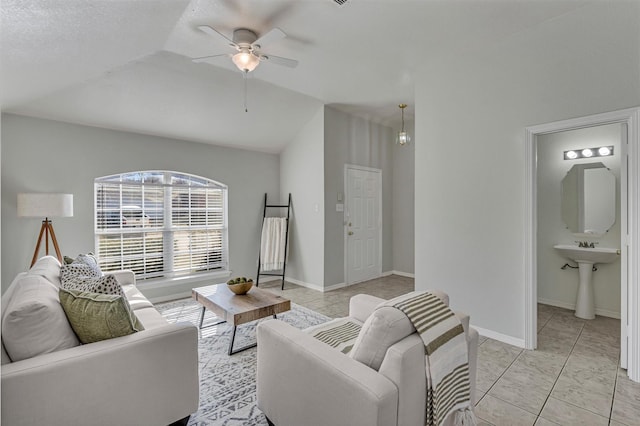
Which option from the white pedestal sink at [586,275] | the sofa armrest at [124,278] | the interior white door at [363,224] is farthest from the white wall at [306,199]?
the white pedestal sink at [586,275]

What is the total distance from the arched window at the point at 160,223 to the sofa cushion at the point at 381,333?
3.74 meters

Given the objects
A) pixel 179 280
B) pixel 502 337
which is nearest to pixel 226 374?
pixel 179 280

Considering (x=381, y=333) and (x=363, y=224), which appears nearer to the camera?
(x=381, y=333)

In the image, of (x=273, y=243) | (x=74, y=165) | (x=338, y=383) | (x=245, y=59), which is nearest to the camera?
(x=338, y=383)

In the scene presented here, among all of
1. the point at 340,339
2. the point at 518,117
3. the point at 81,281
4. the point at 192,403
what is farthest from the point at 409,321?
the point at 518,117

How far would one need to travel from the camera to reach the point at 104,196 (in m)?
3.74

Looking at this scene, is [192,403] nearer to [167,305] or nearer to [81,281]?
[81,281]

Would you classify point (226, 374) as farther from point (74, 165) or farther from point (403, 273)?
point (403, 273)

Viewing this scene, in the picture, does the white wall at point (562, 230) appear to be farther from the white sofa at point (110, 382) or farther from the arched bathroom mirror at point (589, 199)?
the white sofa at point (110, 382)

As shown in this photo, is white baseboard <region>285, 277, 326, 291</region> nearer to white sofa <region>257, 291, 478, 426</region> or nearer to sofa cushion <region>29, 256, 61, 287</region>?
white sofa <region>257, 291, 478, 426</region>

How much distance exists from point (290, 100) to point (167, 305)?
324cm

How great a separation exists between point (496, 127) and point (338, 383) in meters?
2.80

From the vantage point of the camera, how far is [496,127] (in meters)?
2.91

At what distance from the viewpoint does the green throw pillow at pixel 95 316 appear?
153cm
